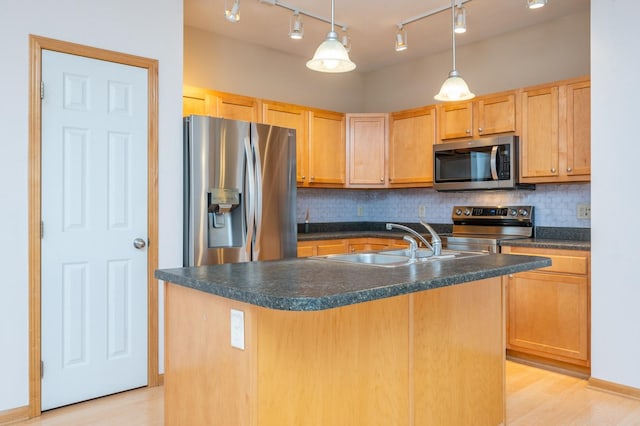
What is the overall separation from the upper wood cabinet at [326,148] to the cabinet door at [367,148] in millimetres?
92

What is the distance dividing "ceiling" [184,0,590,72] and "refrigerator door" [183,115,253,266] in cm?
110

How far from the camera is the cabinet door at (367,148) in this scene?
4914mm

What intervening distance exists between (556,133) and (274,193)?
217 cm

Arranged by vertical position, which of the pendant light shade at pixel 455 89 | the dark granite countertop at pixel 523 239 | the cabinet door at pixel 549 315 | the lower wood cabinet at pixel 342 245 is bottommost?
the cabinet door at pixel 549 315

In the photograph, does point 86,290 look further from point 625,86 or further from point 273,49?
point 625,86

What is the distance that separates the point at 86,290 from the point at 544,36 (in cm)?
404

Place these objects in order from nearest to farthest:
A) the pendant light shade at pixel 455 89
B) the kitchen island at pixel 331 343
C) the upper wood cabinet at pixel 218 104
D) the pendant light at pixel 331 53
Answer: the kitchen island at pixel 331 343 < the pendant light at pixel 331 53 < the pendant light shade at pixel 455 89 < the upper wood cabinet at pixel 218 104

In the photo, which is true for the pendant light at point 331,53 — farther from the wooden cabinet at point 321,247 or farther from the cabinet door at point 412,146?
the cabinet door at point 412,146

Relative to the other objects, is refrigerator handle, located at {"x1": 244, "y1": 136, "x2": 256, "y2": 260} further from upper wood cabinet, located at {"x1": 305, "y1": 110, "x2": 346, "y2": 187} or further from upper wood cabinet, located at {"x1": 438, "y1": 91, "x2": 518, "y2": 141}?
upper wood cabinet, located at {"x1": 438, "y1": 91, "x2": 518, "y2": 141}

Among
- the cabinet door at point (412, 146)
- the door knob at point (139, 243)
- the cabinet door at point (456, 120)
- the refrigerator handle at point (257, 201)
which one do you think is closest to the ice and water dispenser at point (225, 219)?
the refrigerator handle at point (257, 201)

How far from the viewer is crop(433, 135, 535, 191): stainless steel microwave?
12.9ft

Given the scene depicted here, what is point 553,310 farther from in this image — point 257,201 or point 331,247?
point 257,201

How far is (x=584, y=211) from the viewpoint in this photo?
3861 millimetres

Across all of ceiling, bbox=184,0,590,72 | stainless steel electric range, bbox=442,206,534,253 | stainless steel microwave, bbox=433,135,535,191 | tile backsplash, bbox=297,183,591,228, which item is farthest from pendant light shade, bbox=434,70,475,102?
tile backsplash, bbox=297,183,591,228
